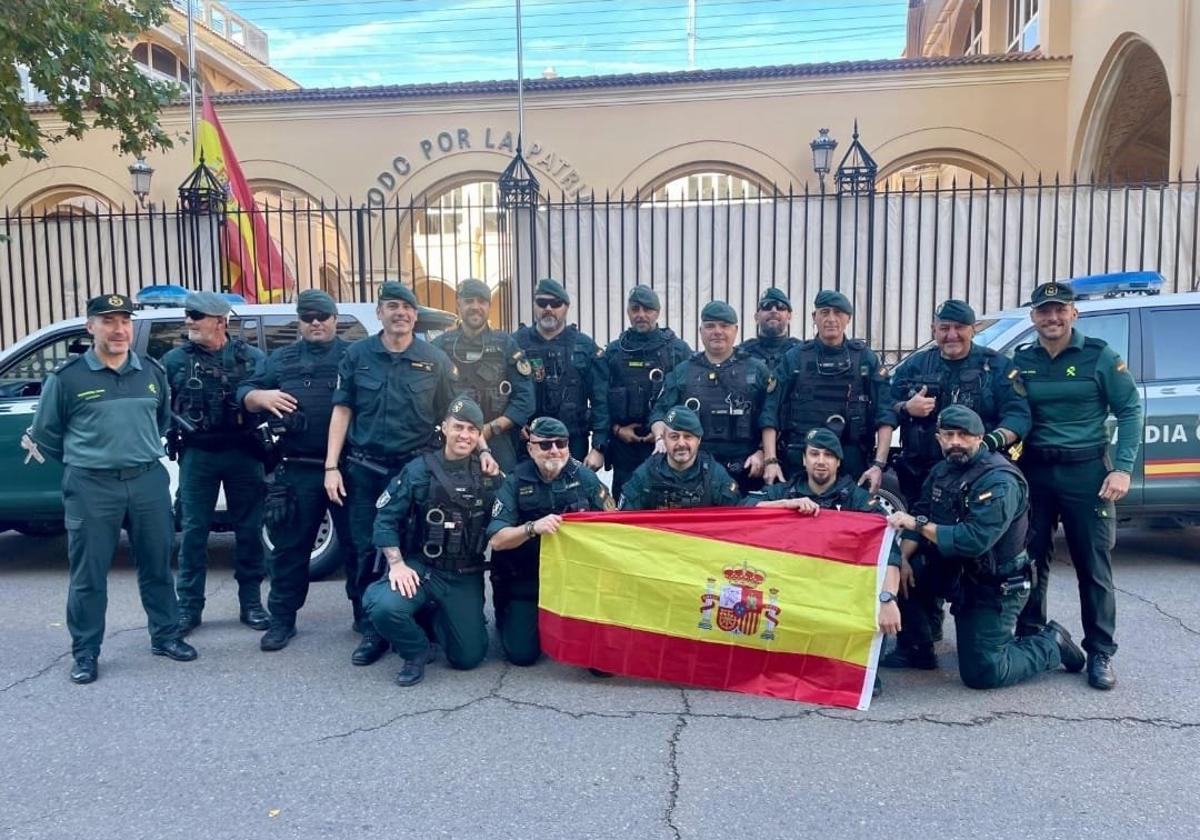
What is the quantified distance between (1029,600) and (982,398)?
1.01 metres

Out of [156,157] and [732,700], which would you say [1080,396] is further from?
[156,157]

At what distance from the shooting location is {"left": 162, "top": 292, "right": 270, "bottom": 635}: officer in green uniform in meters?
4.95

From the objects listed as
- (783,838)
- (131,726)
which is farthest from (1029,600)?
(131,726)

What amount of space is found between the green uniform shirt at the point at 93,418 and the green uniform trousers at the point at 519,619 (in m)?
1.83

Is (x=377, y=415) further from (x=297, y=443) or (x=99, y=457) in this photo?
(x=99, y=457)

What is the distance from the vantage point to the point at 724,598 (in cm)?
422

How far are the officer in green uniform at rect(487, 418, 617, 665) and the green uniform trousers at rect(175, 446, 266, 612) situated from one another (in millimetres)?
1492

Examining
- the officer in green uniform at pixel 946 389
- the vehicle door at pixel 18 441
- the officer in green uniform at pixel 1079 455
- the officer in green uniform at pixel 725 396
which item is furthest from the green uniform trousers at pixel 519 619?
the vehicle door at pixel 18 441

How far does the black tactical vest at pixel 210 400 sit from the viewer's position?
492 centimetres

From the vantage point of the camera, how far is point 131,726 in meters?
3.84

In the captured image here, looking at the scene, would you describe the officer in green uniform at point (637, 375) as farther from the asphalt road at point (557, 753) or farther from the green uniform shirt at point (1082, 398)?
the green uniform shirt at point (1082, 398)

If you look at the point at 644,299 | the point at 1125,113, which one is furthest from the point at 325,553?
the point at 1125,113

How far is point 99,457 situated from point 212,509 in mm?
835

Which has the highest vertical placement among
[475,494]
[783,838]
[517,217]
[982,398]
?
[517,217]
